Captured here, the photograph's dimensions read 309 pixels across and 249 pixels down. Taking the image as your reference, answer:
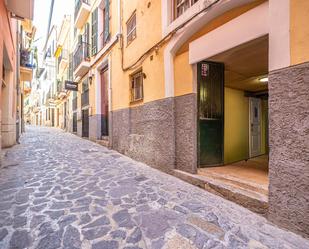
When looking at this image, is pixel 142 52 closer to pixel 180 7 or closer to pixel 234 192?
pixel 180 7

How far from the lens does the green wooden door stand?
15.7 feet

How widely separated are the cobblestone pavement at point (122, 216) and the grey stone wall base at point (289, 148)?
0.24 m

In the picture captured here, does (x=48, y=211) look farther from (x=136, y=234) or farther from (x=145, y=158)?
(x=145, y=158)

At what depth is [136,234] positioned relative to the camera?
7.91 ft

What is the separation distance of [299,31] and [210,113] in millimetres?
2747

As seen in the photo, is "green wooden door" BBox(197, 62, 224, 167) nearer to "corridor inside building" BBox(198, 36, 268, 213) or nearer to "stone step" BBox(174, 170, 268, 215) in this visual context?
"corridor inside building" BBox(198, 36, 268, 213)

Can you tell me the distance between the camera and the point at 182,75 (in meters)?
4.73

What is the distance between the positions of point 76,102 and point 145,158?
12.2 meters

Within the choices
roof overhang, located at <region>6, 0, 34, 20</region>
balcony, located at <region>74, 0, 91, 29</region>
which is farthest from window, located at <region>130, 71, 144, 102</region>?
balcony, located at <region>74, 0, 91, 29</region>

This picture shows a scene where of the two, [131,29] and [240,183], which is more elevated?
[131,29]

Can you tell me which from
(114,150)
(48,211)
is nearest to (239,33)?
(48,211)

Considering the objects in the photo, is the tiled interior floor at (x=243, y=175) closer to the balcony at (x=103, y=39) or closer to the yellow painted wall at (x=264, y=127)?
the yellow painted wall at (x=264, y=127)

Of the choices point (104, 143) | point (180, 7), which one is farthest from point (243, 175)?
point (104, 143)

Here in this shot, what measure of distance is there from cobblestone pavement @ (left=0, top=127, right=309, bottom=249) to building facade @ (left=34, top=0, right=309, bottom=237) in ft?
1.31
